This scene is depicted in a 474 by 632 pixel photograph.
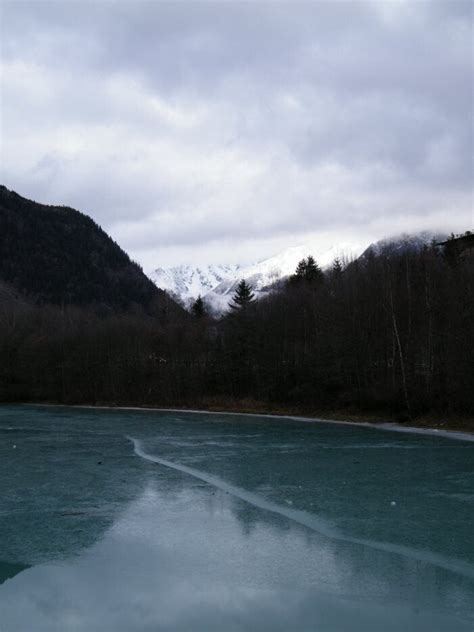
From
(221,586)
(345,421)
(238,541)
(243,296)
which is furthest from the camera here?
(243,296)

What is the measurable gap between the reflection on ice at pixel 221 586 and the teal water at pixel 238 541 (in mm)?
30

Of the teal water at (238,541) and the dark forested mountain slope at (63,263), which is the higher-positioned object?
the dark forested mountain slope at (63,263)

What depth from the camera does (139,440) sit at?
29.6m

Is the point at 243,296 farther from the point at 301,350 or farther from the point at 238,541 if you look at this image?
the point at 238,541

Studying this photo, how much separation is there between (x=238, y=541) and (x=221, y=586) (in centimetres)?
247

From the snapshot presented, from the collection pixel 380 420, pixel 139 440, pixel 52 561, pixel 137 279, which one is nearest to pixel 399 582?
pixel 52 561

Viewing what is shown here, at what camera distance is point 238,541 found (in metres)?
11.4

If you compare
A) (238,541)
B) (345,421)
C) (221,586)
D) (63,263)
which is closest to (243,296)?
(345,421)

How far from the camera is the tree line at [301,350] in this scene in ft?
129

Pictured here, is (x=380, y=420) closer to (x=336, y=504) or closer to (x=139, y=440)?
(x=139, y=440)

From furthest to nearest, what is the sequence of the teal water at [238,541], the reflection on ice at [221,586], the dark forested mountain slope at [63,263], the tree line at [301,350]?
1. the dark forested mountain slope at [63,263]
2. the tree line at [301,350]
3. the teal water at [238,541]
4. the reflection on ice at [221,586]

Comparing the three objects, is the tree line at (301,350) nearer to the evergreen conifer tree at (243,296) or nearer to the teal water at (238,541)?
the evergreen conifer tree at (243,296)

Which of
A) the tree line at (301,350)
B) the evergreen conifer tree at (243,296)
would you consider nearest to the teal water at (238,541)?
the tree line at (301,350)

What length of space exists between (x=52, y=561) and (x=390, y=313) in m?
35.0
